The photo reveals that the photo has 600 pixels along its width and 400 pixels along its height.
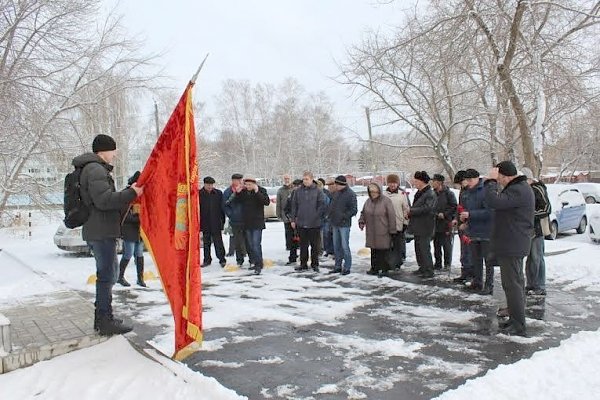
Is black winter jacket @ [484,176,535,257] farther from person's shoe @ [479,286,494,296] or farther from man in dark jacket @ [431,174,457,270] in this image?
man in dark jacket @ [431,174,457,270]

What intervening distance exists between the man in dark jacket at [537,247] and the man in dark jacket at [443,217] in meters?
2.18

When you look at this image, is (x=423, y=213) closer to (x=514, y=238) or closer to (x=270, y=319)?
(x=514, y=238)

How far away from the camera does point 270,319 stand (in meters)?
6.40

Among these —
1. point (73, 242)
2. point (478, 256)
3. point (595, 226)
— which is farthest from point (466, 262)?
point (73, 242)

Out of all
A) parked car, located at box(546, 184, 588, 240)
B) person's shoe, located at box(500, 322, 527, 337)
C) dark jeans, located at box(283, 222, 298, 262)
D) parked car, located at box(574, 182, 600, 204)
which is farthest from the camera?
parked car, located at box(574, 182, 600, 204)

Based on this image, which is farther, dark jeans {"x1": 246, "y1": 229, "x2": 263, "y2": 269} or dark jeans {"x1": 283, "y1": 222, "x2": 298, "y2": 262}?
dark jeans {"x1": 283, "y1": 222, "x2": 298, "y2": 262}

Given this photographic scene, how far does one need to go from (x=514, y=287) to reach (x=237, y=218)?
19.9 feet

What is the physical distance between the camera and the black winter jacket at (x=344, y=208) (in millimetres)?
9648

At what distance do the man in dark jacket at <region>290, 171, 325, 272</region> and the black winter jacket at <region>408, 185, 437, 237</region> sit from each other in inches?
72.0

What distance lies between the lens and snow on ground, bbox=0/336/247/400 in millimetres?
3955

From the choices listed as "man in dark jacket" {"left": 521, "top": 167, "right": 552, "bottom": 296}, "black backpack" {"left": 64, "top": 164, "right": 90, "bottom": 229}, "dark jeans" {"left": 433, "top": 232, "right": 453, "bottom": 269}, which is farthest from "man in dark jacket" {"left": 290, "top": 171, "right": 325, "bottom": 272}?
"black backpack" {"left": 64, "top": 164, "right": 90, "bottom": 229}

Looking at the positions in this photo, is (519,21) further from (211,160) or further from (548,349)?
(211,160)

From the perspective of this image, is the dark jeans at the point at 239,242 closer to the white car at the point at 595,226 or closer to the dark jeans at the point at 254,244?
the dark jeans at the point at 254,244

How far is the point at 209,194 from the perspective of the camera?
35.3 ft
